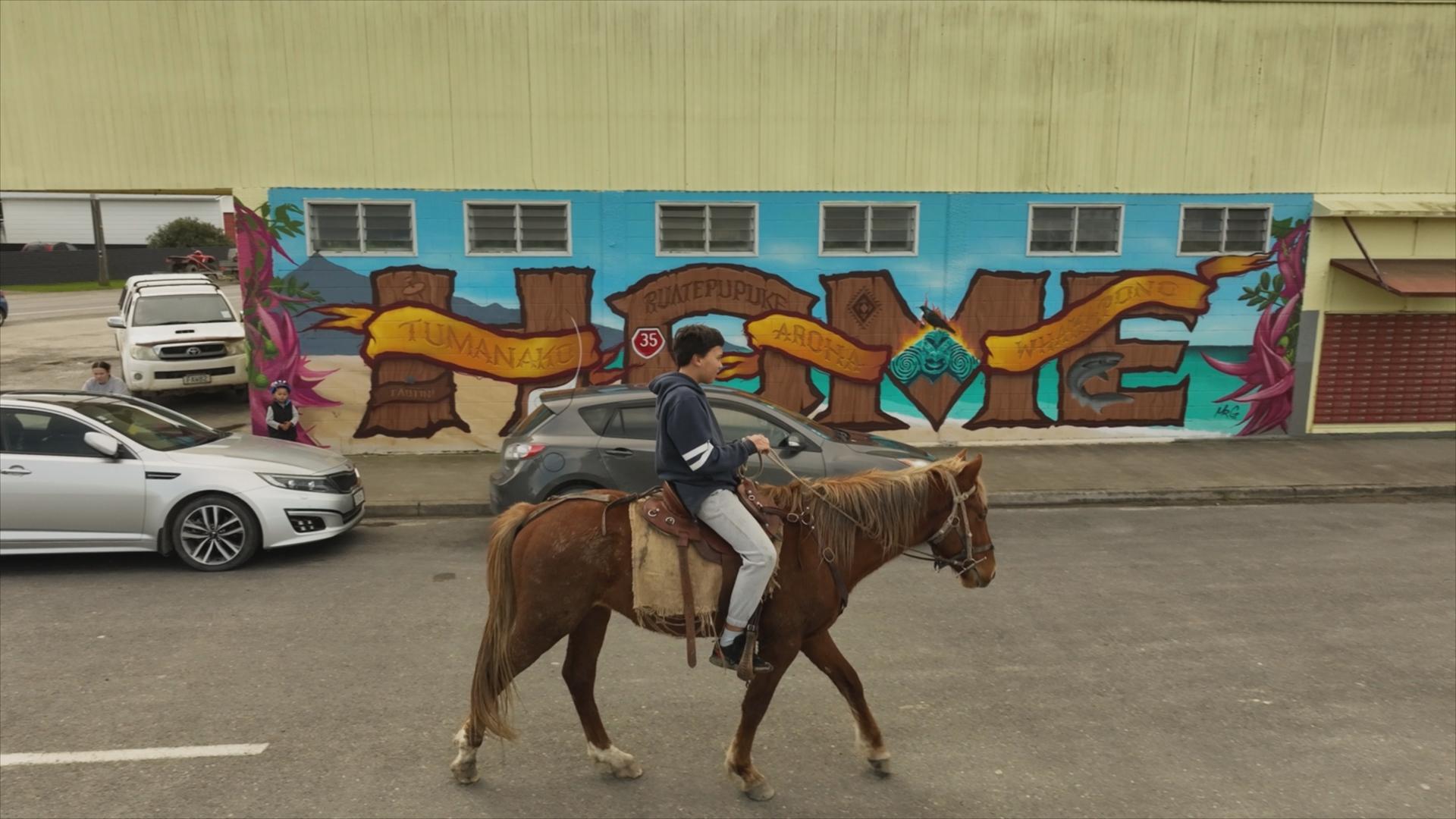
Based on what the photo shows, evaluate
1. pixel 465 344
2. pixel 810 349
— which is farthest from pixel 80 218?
pixel 810 349

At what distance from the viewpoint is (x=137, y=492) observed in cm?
766

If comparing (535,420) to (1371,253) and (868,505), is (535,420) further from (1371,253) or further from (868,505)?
(1371,253)

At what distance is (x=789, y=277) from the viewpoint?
1320 cm

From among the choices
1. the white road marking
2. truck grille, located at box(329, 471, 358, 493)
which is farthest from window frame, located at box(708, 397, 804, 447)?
the white road marking

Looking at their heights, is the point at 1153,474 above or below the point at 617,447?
below

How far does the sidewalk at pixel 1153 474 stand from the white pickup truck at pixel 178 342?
462cm

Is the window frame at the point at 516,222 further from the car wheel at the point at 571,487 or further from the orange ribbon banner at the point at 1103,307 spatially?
the orange ribbon banner at the point at 1103,307

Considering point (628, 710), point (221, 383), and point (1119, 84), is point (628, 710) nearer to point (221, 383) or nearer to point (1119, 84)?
point (1119, 84)

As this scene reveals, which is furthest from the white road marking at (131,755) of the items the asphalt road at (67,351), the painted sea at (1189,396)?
the asphalt road at (67,351)

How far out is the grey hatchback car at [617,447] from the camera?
8633 millimetres

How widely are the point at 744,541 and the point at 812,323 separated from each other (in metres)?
9.34

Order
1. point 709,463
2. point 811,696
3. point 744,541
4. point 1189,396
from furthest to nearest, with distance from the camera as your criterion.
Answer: point 1189,396 < point 811,696 < point 744,541 < point 709,463

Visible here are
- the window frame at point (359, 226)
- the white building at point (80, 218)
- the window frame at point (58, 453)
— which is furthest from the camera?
the white building at point (80, 218)

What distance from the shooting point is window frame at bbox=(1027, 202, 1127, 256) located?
13492mm
